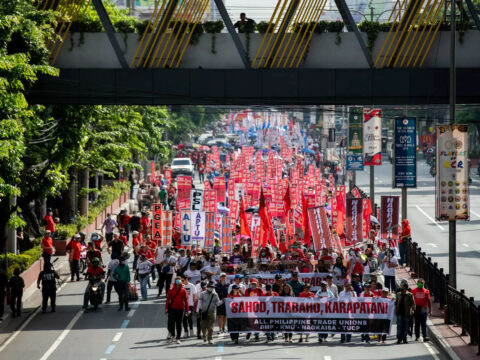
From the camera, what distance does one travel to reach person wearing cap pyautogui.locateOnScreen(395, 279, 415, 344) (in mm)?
22703

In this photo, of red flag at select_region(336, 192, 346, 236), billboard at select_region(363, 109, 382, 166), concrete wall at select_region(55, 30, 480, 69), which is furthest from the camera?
billboard at select_region(363, 109, 382, 166)

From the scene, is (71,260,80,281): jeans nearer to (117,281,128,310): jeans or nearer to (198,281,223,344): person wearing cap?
(117,281,128,310): jeans

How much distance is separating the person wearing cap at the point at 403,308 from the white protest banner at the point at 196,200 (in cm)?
1230

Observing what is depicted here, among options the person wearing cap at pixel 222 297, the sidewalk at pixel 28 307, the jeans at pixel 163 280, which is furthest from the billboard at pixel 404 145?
the person wearing cap at pixel 222 297

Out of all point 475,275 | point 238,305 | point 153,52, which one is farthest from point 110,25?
point 475,275

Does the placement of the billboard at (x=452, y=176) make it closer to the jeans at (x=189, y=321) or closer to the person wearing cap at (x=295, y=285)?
the person wearing cap at (x=295, y=285)

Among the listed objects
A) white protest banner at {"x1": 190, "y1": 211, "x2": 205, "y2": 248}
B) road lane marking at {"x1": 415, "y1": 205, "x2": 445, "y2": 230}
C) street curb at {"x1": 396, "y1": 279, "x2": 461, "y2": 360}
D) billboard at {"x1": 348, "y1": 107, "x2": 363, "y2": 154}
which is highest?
billboard at {"x1": 348, "y1": 107, "x2": 363, "y2": 154}

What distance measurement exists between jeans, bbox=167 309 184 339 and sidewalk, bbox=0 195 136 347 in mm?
3700

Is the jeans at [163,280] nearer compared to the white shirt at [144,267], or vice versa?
the white shirt at [144,267]

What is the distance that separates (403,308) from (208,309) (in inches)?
163

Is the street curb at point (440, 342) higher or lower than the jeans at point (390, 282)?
lower

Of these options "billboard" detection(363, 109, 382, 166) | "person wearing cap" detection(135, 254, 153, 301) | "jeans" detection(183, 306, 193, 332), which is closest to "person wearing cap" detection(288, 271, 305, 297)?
"jeans" detection(183, 306, 193, 332)

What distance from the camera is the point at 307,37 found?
29.9m

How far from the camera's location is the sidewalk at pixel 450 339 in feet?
70.3
